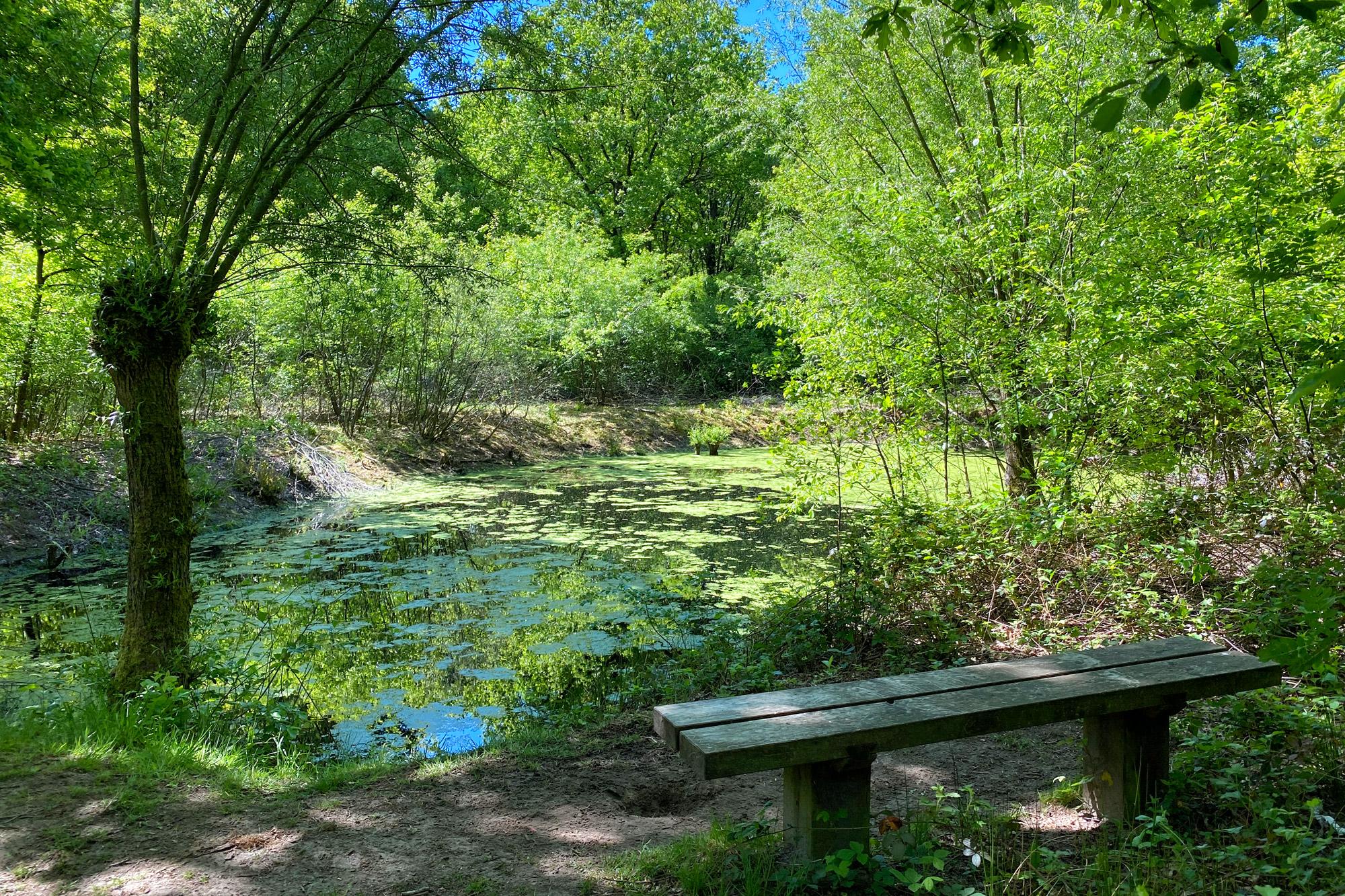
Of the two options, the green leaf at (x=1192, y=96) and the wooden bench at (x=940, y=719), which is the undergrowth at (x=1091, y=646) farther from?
the green leaf at (x=1192, y=96)

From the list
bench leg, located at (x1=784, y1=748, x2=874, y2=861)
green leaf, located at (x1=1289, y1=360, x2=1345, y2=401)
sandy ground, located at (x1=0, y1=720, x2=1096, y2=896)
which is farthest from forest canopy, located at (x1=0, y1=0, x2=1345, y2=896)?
sandy ground, located at (x1=0, y1=720, x2=1096, y2=896)

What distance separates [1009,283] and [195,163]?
567cm

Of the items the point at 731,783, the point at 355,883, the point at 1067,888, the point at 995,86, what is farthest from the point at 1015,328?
the point at 355,883

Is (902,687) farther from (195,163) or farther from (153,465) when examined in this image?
(195,163)

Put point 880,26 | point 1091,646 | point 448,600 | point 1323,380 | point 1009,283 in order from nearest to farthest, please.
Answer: point 1323,380
point 880,26
point 1091,646
point 1009,283
point 448,600

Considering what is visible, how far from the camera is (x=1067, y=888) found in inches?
91.5

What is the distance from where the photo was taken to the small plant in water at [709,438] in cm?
1962

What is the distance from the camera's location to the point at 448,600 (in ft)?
24.4

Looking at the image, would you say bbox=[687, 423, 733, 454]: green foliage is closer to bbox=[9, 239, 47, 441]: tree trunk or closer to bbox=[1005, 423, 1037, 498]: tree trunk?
bbox=[1005, 423, 1037, 498]: tree trunk

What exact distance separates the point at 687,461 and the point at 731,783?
14.5 m

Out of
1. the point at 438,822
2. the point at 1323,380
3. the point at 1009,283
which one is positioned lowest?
the point at 438,822

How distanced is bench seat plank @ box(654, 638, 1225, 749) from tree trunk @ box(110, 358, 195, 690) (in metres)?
3.14

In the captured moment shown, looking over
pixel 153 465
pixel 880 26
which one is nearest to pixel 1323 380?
pixel 880 26

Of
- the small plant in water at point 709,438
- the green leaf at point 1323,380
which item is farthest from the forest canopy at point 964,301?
the small plant in water at point 709,438
